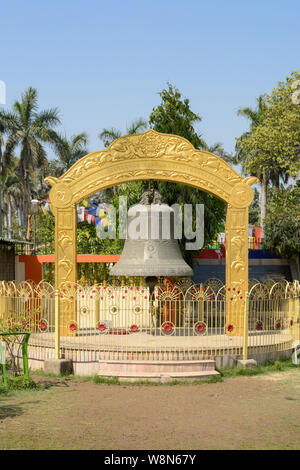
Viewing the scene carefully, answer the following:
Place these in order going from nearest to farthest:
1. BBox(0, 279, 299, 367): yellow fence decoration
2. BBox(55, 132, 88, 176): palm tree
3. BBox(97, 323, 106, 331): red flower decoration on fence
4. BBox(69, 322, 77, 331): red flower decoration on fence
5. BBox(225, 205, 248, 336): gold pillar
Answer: BBox(0, 279, 299, 367): yellow fence decoration → BBox(97, 323, 106, 331): red flower decoration on fence → BBox(69, 322, 77, 331): red flower decoration on fence → BBox(225, 205, 248, 336): gold pillar → BBox(55, 132, 88, 176): palm tree

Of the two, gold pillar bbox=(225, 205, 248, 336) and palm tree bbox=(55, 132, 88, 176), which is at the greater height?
palm tree bbox=(55, 132, 88, 176)

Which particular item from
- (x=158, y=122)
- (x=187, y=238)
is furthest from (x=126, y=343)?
(x=158, y=122)

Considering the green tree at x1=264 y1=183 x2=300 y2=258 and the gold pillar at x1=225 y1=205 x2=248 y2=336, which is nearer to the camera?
the gold pillar at x1=225 y1=205 x2=248 y2=336

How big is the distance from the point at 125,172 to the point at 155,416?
632 cm

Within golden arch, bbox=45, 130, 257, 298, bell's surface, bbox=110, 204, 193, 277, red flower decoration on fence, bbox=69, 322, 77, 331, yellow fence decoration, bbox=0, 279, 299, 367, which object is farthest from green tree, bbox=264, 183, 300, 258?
red flower decoration on fence, bbox=69, 322, 77, 331

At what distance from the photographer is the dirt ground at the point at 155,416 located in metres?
7.15

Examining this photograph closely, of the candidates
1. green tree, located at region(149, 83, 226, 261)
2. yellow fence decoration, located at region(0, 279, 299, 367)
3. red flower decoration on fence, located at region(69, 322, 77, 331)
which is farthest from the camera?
green tree, located at region(149, 83, 226, 261)

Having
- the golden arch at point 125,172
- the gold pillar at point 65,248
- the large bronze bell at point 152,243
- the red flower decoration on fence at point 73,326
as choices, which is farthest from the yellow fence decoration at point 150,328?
the golden arch at point 125,172

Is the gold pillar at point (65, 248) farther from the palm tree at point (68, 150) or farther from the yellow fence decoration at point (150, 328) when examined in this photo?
the palm tree at point (68, 150)

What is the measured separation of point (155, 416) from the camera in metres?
8.36

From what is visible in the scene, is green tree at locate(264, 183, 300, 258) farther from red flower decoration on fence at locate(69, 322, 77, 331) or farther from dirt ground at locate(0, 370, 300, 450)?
dirt ground at locate(0, 370, 300, 450)

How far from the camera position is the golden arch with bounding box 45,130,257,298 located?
1316 cm

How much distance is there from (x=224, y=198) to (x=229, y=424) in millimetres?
6448

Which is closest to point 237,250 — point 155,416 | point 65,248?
point 65,248
